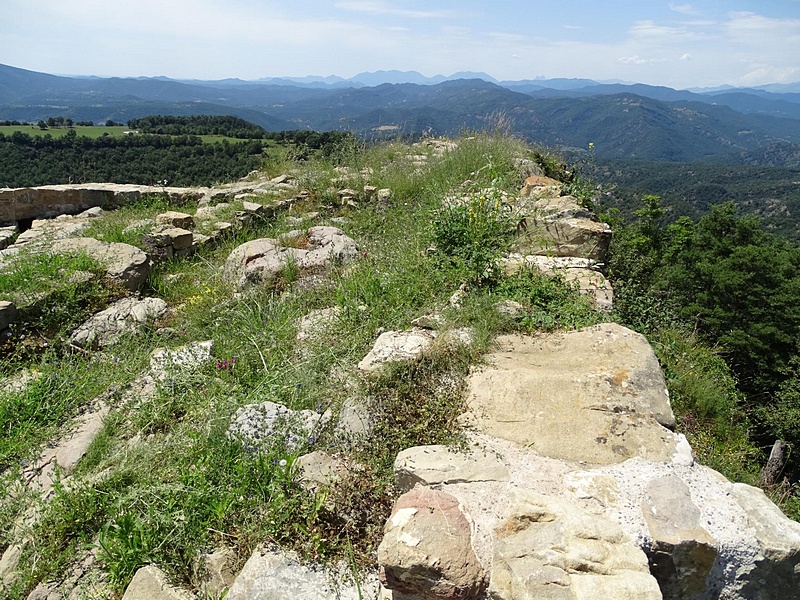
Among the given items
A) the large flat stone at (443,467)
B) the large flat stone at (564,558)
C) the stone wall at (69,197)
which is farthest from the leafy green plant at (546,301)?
the stone wall at (69,197)

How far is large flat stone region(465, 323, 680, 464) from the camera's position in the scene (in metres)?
2.54

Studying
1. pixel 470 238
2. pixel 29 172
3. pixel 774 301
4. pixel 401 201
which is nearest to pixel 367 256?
pixel 470 238

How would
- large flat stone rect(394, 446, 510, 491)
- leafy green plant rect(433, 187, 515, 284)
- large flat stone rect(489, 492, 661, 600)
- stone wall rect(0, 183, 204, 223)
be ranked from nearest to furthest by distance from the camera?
large flat stone rect(489, 492, 661, 600) → large flat stone rect(394, 446, 510, 491) → leafy green plant rect(433, 187, 515, 284) → stone wall rect(0, 183, 204, 223)

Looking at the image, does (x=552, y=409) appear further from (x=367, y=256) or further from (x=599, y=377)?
(x=367, y=256)

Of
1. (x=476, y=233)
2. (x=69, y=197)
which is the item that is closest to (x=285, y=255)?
(x=476, y=233)

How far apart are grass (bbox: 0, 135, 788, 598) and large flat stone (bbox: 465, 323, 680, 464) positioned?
8.2 inches

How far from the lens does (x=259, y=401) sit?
10.3 ft

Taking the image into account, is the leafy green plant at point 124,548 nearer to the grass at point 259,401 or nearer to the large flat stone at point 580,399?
the grass at point 259,401

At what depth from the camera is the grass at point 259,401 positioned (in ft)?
7.75

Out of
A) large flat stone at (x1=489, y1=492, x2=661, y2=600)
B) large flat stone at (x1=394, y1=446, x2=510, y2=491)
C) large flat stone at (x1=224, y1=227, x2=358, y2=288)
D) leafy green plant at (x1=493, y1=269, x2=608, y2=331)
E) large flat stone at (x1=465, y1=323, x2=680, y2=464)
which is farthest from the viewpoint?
large flat stone at (x1=224, y1=227, x2=358, y2=288)

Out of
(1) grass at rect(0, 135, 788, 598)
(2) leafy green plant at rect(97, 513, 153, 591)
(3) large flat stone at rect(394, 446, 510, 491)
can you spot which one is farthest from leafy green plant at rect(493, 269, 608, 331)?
(2) leafy green plant at rect(97, 513, 153, 591)

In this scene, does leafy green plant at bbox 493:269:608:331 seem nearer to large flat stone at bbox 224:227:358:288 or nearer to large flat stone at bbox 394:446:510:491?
large flat stone at bbox 394:446:510:491

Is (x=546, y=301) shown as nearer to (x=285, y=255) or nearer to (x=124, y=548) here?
(x=285, y=255)

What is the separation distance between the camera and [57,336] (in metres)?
4.66
